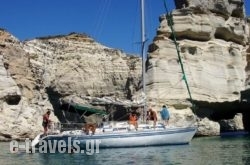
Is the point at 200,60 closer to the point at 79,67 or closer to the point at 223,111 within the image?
the point at 223,111

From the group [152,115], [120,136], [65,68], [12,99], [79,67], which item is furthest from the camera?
[79,67]

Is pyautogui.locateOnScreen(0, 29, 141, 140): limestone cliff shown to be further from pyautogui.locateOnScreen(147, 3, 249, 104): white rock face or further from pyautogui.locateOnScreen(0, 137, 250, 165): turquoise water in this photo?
pyautogui.locateOnScreen(0, 137, 250, 165): turquoise water

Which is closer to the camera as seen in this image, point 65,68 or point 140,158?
point 140,158

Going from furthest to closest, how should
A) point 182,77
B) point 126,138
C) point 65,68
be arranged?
point 65,68
point 182,77
point 126,138

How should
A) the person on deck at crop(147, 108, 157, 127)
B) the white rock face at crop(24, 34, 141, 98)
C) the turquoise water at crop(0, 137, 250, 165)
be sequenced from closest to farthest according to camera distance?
the turquoise water at crop(0, 137, 250, 165)
the person on deck at crop(147, 108, 157, 127)
the white rock face at crop(24, 34, 141, 98)

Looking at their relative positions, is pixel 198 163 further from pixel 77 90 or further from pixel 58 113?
pixel 77 90

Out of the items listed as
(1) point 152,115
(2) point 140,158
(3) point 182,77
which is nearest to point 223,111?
(3) point 182,77

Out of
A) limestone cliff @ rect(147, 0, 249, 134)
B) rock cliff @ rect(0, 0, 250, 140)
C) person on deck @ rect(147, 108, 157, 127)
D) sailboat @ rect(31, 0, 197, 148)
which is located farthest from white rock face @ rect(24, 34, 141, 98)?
sailboat @ rect(31, 0, 197, 148)

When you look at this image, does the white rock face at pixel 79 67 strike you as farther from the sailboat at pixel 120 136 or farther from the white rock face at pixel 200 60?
the sailboat at pixel 120 136

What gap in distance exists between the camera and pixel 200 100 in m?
53.5

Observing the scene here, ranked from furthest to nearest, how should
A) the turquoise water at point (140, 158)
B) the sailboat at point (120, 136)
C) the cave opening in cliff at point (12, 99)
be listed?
the cave opening in cliff at point (12, 99)
the sailboat at point (120, 136)
the turquoise water at point (140, 158)

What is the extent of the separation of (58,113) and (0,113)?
57.0 ft

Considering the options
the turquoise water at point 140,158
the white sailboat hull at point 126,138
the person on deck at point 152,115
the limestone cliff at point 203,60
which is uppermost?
the limestone cliff at point 203,60

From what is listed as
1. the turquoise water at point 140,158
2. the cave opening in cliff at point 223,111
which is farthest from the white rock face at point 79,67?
the turquoise water at point 140,158
